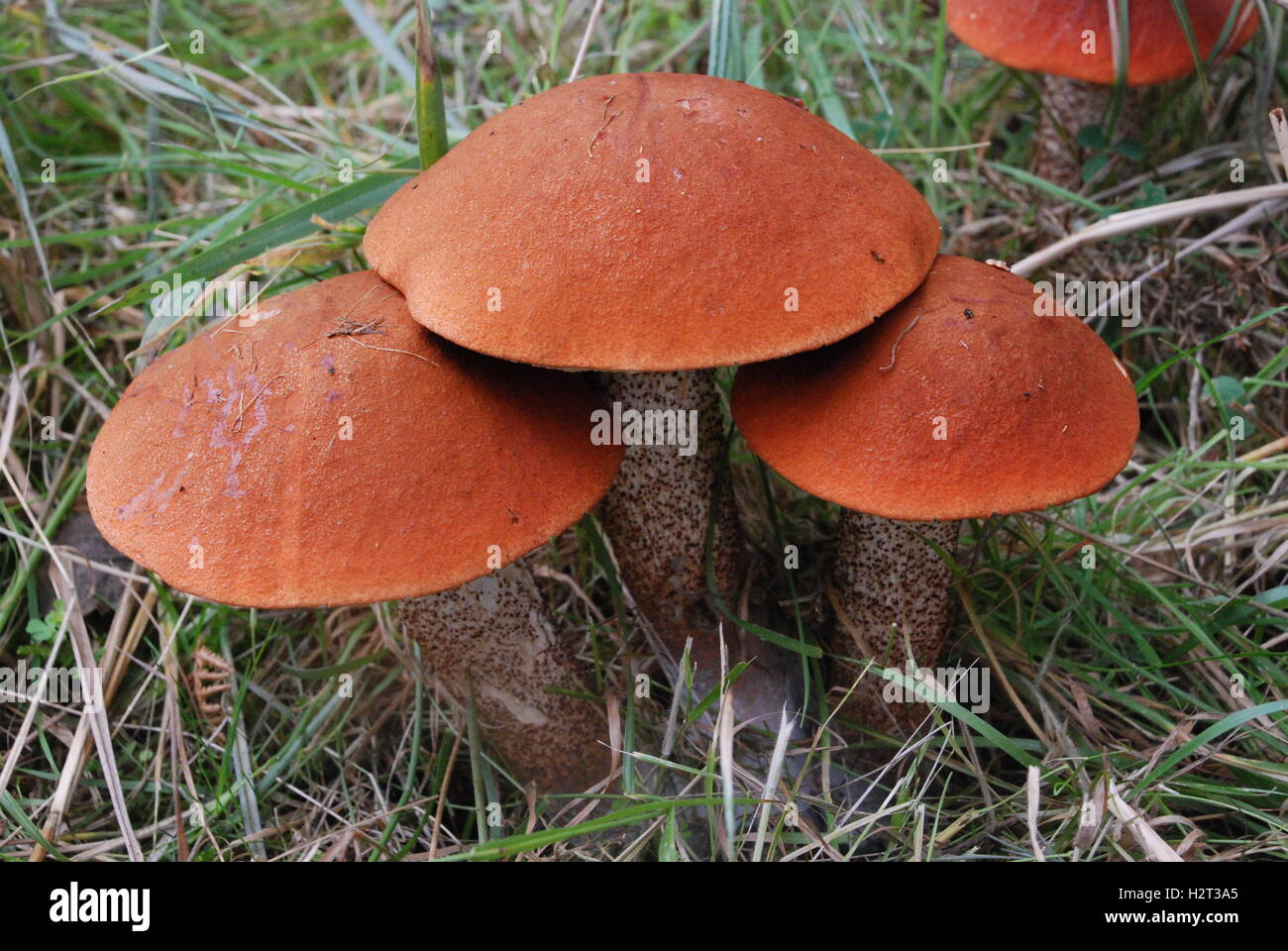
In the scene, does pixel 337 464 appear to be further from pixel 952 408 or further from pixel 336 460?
pixel 952 408

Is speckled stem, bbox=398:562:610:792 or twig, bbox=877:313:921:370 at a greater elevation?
twig, bbox=877:313:921:370

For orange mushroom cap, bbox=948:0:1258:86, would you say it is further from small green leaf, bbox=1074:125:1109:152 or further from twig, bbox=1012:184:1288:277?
twig, bbox=1012:184:1288:277

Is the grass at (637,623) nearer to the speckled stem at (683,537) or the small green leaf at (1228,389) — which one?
the small green leaf at (1228,389)

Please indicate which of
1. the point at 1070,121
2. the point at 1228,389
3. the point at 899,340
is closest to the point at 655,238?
the point at 899,340

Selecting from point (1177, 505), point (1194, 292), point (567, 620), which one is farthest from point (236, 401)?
point (1194, 292)

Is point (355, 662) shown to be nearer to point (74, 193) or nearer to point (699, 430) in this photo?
point (699, 430)

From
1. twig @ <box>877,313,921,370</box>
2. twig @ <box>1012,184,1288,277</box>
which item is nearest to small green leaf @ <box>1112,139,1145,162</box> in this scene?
twig @ <box>1012,184,1288,277</box>

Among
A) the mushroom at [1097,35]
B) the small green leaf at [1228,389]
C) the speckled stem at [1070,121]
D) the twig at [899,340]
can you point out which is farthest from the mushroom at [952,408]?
the speckled stem at [1070,121]
